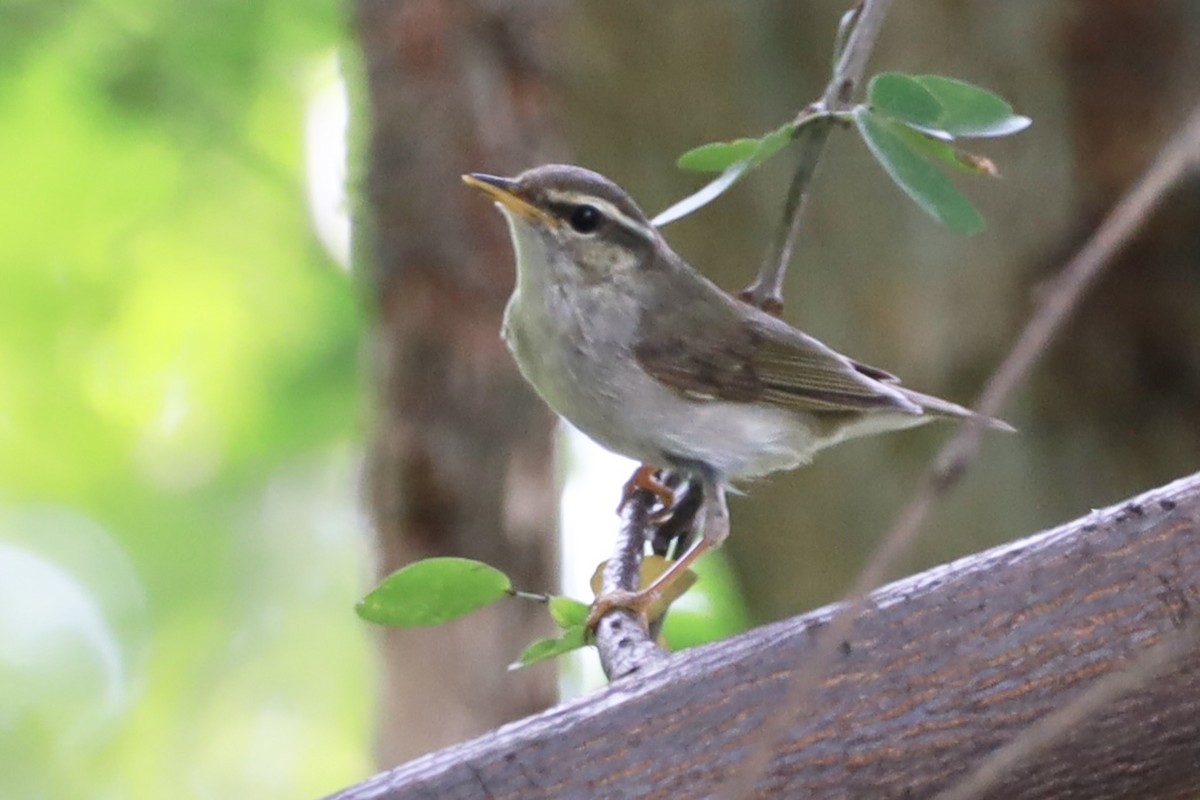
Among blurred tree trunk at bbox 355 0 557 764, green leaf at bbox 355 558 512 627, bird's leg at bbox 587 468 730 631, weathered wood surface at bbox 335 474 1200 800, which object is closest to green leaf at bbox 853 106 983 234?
weathered wood surface at bbox 335 474 1200 800

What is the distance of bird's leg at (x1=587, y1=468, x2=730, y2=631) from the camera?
7.95 ft

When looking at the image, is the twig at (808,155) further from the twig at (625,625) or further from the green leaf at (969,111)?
the green leaf at (969,111)

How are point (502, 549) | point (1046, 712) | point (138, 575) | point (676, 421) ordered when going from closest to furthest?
point (1046, 712), point (676, 421), point (502, 549), point (138, 575)

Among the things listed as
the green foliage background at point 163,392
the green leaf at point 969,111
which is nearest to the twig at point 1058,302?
the green leaf at point 969,111

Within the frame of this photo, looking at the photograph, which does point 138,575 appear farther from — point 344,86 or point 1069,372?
point 1069,372

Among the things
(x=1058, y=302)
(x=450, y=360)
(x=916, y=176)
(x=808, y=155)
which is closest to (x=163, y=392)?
(x=450, y=360)

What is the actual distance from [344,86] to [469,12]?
1.08 m

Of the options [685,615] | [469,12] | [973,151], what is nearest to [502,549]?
[685,615]

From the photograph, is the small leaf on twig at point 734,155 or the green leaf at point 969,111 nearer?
the green leaf at point 969,111

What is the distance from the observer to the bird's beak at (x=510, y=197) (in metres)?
3.45

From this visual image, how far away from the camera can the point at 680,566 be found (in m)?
2.78

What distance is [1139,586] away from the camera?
74.5 inches

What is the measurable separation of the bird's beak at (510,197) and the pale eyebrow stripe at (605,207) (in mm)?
52

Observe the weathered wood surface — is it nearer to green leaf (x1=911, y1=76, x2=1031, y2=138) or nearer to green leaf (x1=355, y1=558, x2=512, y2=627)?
green leaf (x1=355, y1=558, x2=512, y2=627)
